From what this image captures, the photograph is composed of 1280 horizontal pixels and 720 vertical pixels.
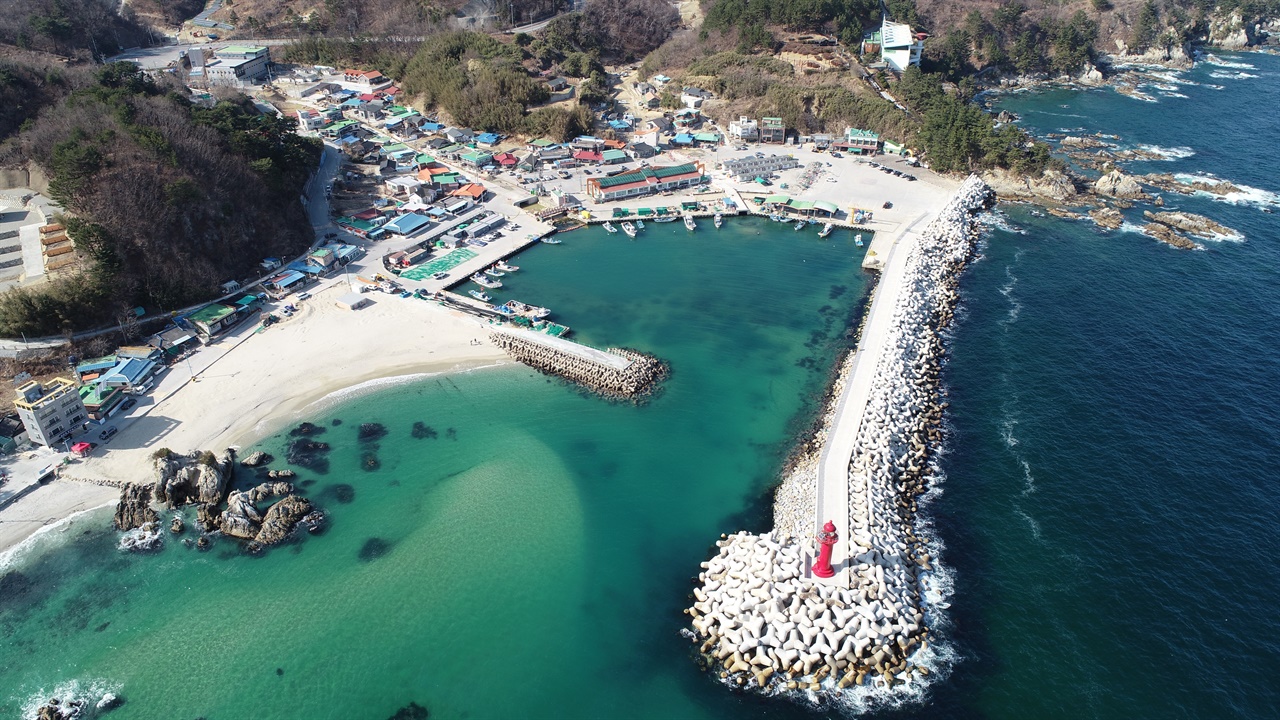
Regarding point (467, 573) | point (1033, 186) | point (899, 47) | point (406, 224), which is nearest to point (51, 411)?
point (467, 573)

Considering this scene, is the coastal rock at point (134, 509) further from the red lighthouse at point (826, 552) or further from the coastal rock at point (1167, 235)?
A: the coastal rock at point (1167, 235)

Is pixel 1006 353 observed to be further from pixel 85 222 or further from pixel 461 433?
pixel 85 222

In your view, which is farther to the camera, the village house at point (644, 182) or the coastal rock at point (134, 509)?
the village house at point (644, 182)

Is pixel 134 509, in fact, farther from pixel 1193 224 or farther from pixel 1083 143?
pixel 1083 143

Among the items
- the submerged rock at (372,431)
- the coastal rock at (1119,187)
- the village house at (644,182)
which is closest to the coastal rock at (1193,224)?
the coastal rock at (1119,187)

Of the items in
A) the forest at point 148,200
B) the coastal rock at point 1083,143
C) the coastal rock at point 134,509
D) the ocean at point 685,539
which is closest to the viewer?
the ocean at point 685,539
